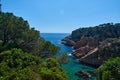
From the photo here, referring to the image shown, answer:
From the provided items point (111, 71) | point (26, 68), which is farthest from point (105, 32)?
point (26, 68)

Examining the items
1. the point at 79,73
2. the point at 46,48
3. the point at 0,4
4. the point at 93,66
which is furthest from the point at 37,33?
the point at 93,66

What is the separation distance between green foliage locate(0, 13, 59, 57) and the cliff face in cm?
3160

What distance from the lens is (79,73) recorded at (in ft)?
197

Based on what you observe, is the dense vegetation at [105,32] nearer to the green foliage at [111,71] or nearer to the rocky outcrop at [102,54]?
the rocky outcrop at [102,54]

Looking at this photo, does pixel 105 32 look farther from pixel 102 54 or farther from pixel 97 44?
pixel 102 54

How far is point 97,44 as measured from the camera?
104188mm

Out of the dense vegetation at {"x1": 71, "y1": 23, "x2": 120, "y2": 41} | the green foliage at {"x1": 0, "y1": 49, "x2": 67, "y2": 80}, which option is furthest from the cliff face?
the green foliage at {"x1": 0, "y1": 49, "x2": 67, "y2": 80}

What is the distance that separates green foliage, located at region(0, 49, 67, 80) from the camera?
24.1 m

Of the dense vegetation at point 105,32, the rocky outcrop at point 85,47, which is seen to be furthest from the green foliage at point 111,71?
the dense vegetation at point 105,32

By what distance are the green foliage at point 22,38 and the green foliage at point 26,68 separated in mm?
14243

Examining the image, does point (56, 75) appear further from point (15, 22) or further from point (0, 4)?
point (0, 4)

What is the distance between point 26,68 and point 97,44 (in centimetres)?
8054

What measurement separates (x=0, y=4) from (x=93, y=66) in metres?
33.9

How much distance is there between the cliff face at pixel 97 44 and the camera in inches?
2995
